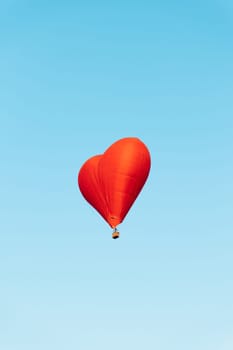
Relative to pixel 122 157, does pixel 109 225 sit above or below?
below

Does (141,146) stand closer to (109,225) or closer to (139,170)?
(139,170)

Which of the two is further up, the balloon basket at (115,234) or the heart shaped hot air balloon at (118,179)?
the heart shaped hot air balloon at (118,179)

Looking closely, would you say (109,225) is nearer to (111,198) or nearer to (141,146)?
(111,198)

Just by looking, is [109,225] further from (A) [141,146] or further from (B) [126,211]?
(A) [141,146]

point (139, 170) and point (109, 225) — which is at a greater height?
point (139, 170)

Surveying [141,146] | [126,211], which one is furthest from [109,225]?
[141,146]

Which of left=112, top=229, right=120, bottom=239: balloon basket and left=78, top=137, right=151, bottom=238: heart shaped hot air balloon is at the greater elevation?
left=78, top=137, right=151, bottom=238: heart shaped hot air balloon
